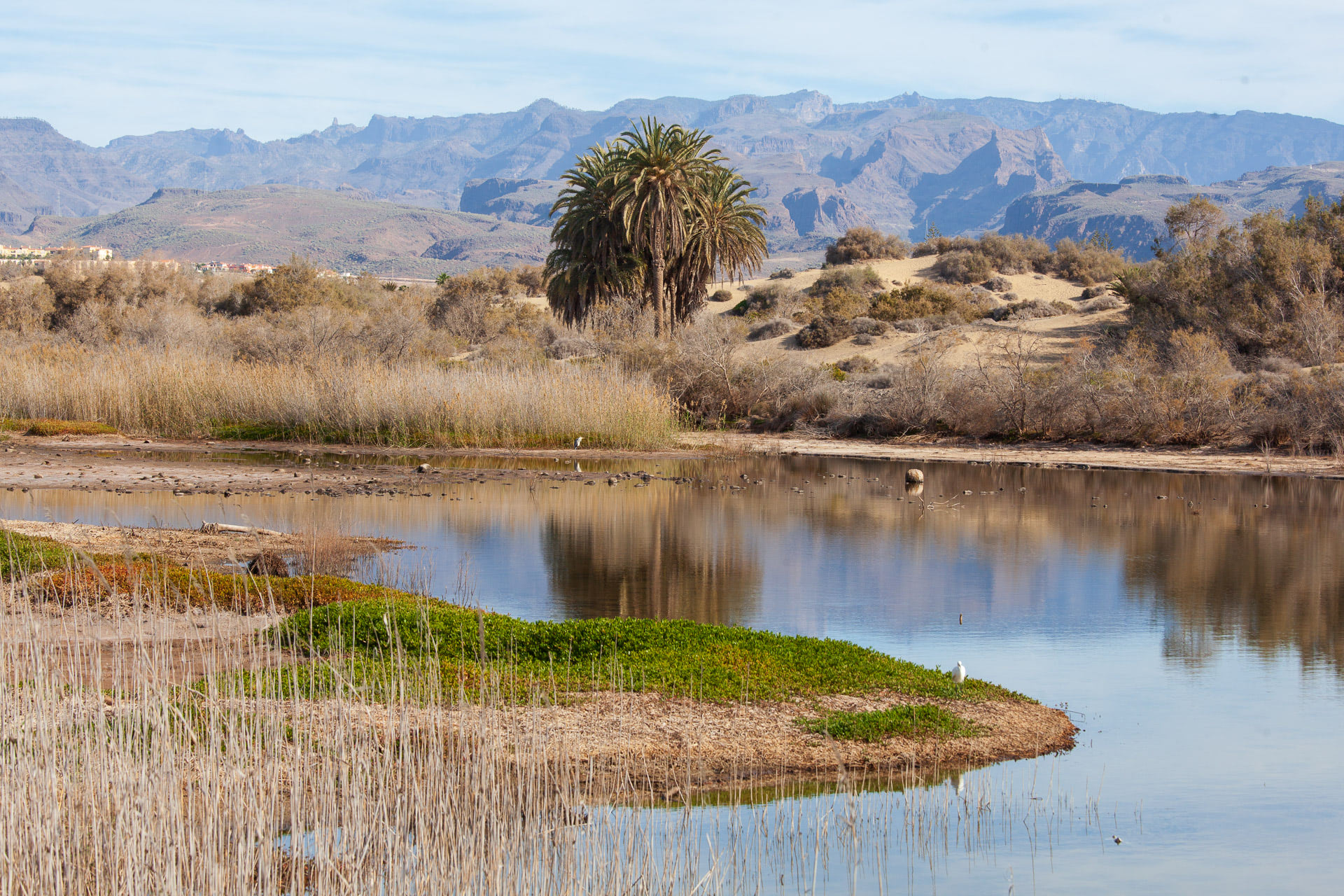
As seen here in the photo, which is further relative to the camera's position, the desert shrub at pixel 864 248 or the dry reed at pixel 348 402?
the desert shrub at pixel 864 248

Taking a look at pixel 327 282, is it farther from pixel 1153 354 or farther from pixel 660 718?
pixel 660 718

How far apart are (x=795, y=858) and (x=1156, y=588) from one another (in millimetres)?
9654

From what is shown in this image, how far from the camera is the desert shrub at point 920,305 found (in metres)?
46.9

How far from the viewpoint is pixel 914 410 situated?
33156 millimetres

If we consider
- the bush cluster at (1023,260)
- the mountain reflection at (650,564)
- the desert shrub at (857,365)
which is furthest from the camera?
the bush cluster at (1023,260)

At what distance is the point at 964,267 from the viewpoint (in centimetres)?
6012

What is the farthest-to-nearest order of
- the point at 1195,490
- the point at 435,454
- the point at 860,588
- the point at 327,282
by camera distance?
1. the point at 327,282
2. the point at 435,454
3. the point at 1195,490
4. the point at 860,588

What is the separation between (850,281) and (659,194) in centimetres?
2334

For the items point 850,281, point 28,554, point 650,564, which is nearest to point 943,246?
point 850,281

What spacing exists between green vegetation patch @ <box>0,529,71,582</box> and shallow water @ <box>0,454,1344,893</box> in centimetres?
241

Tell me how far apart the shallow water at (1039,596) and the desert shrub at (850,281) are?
3185 cm

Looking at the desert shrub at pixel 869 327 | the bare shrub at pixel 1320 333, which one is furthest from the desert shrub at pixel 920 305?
the bare shrub at pixel 1320 333

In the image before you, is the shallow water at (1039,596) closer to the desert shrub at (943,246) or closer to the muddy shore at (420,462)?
the muddy shore at (420,462)

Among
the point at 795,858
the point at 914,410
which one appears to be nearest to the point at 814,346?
the point at 914,410
